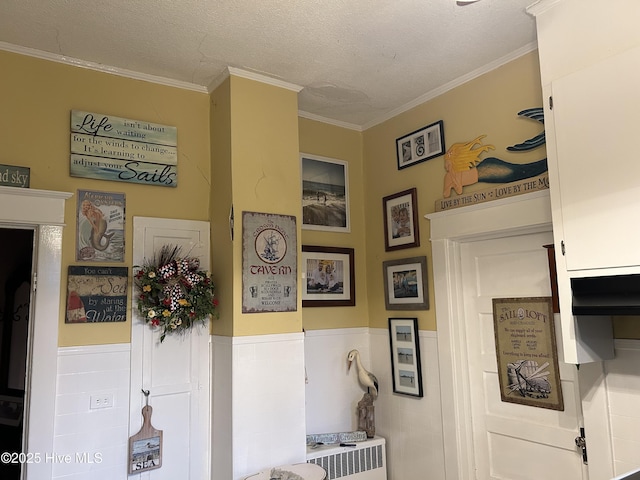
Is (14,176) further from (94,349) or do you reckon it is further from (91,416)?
(91,416)

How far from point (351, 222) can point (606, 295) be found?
1956 mm

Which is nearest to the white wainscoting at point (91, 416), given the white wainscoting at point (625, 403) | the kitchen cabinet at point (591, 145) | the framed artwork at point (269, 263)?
the framed artwork at point (269, 263)

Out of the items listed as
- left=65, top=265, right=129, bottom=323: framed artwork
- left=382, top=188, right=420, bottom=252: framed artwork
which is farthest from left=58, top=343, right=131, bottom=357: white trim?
left=382, top=188, right=420, bottom=252: framed artwork

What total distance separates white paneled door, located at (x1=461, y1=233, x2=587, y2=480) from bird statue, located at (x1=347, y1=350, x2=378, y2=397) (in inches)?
28.3

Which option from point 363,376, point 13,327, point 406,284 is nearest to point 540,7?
point 406,284

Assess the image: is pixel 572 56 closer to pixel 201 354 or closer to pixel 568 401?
pixel 568 401

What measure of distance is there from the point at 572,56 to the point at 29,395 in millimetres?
2983

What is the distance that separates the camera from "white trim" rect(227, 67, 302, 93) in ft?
9.13

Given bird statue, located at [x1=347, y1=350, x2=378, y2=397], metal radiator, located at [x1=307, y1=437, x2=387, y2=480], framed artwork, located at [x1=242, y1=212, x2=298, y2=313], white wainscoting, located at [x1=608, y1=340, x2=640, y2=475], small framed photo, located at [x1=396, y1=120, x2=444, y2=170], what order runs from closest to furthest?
1. white wainscoting, located at [x1=608, y1=340, x2=640, y2=475]
2. framed artwork, located at [x1=242, y1=212, x2=298, y2=313]
3. metal radiator, located at [x1=307, y1=437, x2=387, y2=480]
4. small framed photo, located at [x1=396, y1=120, x2=444, y2=170]
5. bird statue, located at [x1=347, y1=350, x2=378, y2=397]

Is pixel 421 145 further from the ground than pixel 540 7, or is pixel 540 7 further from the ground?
pixel 540 7

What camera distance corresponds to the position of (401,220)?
10.8 ft

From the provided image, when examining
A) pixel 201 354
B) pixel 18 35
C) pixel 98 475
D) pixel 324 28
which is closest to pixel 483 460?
pixel 201 354

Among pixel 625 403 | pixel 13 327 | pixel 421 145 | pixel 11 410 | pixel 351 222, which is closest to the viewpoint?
pixel 625 403

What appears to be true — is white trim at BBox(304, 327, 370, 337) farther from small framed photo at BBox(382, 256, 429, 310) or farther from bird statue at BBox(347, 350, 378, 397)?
small framed photo at BBox(382, 256, 429, 310)
